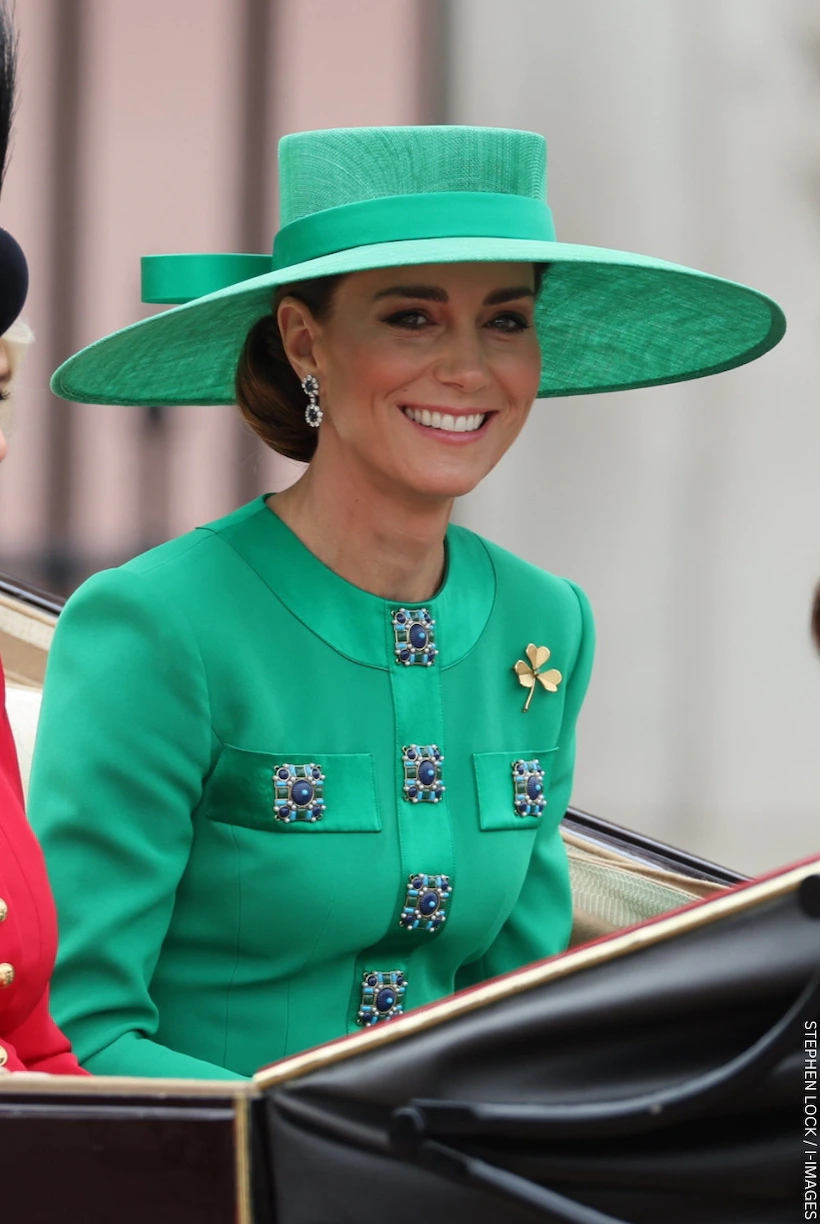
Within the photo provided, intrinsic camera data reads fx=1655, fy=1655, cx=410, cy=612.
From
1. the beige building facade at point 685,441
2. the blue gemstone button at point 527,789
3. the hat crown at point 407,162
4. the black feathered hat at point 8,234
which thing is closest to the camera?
the black feathered hat at point 8,234

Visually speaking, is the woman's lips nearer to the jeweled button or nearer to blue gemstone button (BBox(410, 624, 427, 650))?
blue gemstone button (BBox(410, 624, 427, 650))

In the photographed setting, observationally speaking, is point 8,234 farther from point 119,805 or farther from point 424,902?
point 424,902

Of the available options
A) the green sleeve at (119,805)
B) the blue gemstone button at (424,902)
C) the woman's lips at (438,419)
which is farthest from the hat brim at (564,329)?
the blue gemstone button at (424,902)

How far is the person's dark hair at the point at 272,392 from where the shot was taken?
1.59 meters

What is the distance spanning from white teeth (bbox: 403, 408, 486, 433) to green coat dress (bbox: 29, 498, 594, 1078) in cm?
17

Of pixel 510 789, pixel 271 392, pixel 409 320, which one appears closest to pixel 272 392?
pixel 271 392

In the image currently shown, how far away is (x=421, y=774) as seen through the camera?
1.47 metres

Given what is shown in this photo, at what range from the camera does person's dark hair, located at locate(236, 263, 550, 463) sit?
1589 millimetres

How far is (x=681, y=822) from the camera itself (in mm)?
4578

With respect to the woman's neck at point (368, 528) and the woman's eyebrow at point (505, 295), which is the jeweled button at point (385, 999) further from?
the woman's eyebrow at point (505, 295)

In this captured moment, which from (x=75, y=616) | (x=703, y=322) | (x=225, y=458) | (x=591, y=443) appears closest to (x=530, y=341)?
(x=703, y=322)

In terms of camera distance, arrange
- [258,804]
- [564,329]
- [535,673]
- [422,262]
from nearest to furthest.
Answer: [422,262] → [258,804] → [535,673] → [564,329]

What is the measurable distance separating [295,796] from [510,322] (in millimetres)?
459

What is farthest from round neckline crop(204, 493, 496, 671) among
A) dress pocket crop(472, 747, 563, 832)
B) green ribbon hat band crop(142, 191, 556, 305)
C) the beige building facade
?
the beige building facade
